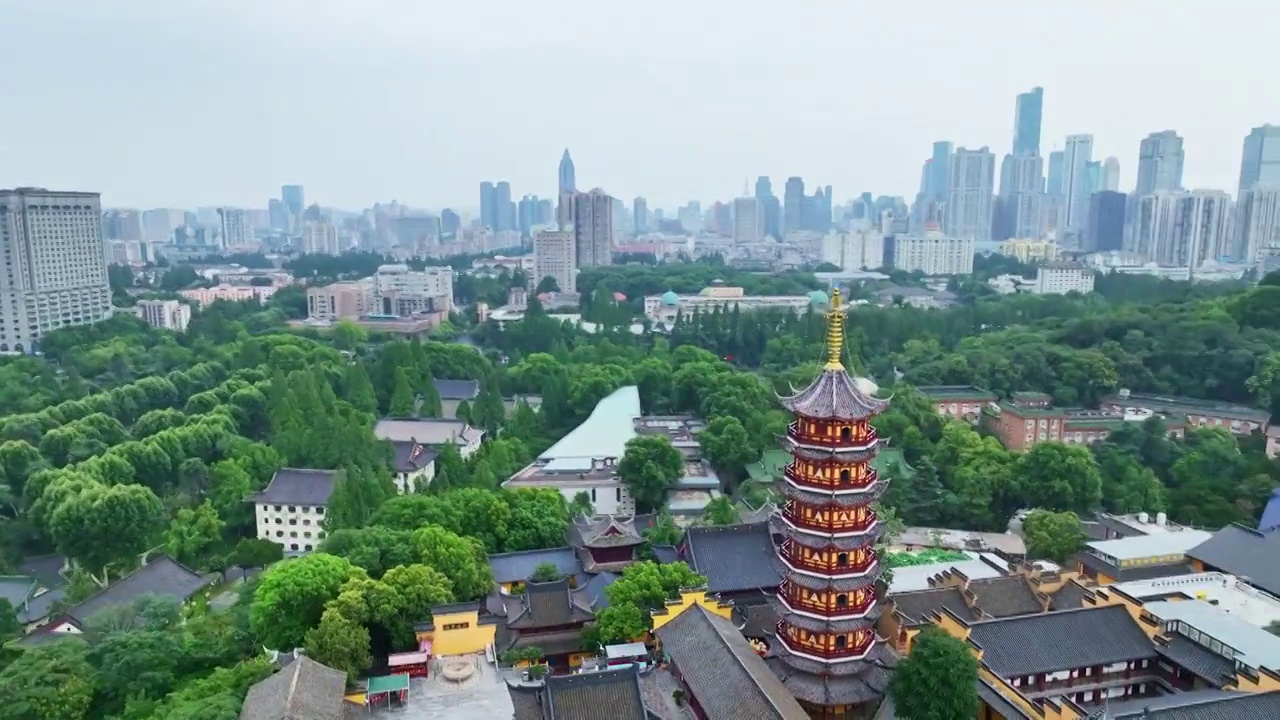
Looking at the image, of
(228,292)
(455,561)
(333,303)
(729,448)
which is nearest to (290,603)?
(455,561)

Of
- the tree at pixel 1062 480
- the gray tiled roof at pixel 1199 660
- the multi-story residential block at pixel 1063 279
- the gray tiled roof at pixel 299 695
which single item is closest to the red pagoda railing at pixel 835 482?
the gray tiled roof at pixel 1199 660

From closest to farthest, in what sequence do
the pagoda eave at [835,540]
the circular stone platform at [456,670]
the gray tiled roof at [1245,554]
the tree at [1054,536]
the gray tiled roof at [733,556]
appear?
1. the pagoda eave at [835,540]
2. the circular stone platform at [456,670]
3. the gray tiled roof at [1245,554]
4. the gray tiled roof at [733,556]
5. the tree at [1054,536]

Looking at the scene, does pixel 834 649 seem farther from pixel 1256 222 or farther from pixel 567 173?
pixel 567 173

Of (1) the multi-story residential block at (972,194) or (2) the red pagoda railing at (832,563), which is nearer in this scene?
(2) the red pagoda railing at (832,563)

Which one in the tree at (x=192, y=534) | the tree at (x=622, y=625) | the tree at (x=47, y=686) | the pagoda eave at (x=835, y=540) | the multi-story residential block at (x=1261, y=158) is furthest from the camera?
the multi-story residential block at (x=1261, y=158)

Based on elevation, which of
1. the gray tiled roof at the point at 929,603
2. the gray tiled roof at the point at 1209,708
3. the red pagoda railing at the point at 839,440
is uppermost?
the red pagoda railing at the point at 839,440

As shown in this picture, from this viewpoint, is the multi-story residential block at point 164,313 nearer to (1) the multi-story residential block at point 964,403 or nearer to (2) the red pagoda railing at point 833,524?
(1) the multi-story residential block at point 964,403

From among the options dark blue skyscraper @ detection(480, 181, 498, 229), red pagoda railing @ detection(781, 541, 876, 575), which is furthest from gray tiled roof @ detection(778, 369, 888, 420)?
dark blue skyscraper @ detection(480, 181, 498, 229)
